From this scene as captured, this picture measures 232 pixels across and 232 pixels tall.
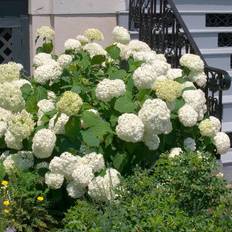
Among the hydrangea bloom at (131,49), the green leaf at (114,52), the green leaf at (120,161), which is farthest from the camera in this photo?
the hydrangea bloom at (131,49)

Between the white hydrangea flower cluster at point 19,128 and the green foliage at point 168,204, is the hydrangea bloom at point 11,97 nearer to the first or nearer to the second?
the white hydrangea flower cluster at point 19,128

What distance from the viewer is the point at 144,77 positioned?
4.46 meters

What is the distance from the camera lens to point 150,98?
4496mm

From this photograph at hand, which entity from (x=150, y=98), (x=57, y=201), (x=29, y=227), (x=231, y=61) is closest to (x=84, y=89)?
(x=150, y=98)

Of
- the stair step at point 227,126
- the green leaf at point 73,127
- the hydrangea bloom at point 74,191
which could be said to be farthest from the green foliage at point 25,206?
the stair step at point 227,126

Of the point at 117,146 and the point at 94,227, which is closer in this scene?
the point at 94,227

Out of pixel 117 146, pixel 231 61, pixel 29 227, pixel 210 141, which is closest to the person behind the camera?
pixel 29 227

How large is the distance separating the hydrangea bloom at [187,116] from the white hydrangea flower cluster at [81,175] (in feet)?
2.03

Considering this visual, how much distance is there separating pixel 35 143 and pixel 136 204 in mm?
907

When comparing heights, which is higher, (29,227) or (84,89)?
(84,89)

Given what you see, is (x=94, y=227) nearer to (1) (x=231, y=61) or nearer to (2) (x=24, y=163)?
(2) (x=24, y=163)

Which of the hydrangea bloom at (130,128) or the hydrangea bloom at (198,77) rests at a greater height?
the hydrangea bloom at (198,77)

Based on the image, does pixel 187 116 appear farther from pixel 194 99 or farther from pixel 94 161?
pixel 94 161

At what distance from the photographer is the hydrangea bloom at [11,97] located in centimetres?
436
